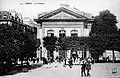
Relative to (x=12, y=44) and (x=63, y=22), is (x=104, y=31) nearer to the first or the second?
(x=63, y=22)

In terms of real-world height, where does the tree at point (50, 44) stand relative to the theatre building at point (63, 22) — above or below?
below

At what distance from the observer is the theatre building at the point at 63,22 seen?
47428 mm

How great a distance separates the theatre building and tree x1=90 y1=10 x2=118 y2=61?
121 inches

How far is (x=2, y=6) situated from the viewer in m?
16.7

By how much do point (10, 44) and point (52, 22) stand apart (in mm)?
25910

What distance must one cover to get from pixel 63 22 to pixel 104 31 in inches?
356

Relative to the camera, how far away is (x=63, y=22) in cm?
4834

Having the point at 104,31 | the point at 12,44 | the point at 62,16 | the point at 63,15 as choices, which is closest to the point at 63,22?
the point at 62,16

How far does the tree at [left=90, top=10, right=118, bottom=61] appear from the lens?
123 ft

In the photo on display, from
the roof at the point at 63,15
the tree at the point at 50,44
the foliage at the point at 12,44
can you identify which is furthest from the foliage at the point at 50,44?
the foliage at the point at 12,44

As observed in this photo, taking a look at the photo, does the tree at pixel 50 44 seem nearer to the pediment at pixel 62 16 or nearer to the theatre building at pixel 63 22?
the theatre building at pixel 63 22

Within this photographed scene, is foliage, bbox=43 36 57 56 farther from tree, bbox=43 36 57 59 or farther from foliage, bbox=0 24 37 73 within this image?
foliage, bbox=0 24 37 73

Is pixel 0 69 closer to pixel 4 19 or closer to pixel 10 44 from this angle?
pixel 10 44

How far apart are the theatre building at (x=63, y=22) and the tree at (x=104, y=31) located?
3.06m
